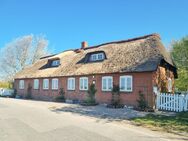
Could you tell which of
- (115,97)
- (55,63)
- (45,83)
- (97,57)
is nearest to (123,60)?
(115,97)

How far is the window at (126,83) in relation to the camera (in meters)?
21.0

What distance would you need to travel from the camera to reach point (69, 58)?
32.5 meters

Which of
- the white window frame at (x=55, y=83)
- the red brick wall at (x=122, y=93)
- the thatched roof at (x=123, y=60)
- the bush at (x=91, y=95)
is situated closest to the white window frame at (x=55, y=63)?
the thatched roof at (x=123, y=60)

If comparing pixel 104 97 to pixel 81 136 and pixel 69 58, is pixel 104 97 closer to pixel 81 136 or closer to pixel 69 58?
pixel 69 58

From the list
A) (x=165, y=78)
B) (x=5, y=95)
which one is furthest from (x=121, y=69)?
(x=5, y=95)

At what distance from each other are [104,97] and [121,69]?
3.59 metres

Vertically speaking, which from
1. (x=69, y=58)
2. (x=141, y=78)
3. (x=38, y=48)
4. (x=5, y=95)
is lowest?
(x=5, y=95)

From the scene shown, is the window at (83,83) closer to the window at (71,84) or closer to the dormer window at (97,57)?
the window at (71,84)

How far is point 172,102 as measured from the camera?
1823 cm

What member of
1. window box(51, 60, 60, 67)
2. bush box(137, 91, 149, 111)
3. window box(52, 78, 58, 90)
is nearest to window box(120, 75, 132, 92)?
bush box(137, 91, 149, 111)

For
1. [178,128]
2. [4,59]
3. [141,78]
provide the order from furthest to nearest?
1. [4,59]
2. [141,78]
3. [178,128]

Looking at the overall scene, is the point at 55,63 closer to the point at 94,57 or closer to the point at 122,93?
the point at 94,57

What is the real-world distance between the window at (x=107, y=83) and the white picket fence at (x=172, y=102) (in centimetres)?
509

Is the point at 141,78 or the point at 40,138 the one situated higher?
the point at 141,78
